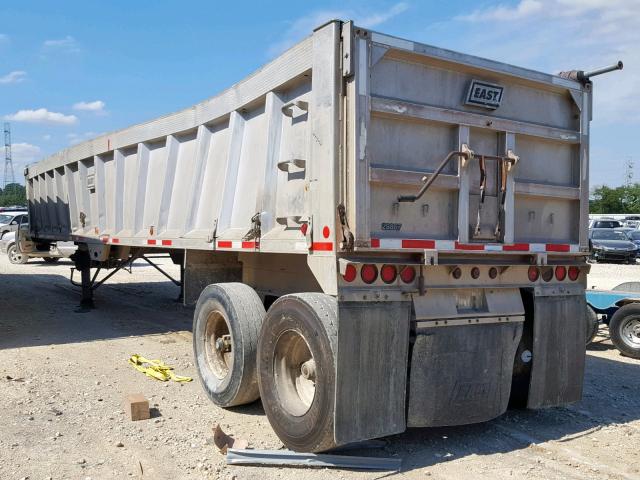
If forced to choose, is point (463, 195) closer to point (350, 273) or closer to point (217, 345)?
point (350, 273)

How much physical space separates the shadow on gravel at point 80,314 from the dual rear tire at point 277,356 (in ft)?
11.4

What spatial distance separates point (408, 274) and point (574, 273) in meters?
1.94

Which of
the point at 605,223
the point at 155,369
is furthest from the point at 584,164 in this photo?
the point at 605,223

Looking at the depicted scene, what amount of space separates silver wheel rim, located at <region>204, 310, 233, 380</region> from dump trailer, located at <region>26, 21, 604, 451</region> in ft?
0.08

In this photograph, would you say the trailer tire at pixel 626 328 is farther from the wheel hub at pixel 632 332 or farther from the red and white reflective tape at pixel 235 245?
the red and white reflective tape at pixel 235 245

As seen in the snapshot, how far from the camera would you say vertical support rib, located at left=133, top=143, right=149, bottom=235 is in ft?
27.4

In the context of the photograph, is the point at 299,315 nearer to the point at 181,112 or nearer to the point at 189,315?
the point at 181,112

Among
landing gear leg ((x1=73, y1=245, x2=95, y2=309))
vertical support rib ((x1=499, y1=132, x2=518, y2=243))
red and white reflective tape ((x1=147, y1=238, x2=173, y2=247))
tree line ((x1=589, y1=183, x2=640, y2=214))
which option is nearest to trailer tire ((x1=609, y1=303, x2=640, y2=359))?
vertical support rib ((x1=499, y1=132, x2=518, y2=243))

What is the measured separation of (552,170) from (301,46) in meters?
2.54

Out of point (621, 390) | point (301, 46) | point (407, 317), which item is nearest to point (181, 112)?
point (301, 46)

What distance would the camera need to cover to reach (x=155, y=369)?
700 cm

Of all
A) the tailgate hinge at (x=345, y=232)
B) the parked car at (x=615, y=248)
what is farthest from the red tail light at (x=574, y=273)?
the parked car at (x=615, y=248)

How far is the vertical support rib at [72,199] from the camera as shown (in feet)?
36.9

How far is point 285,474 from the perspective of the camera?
423cm
